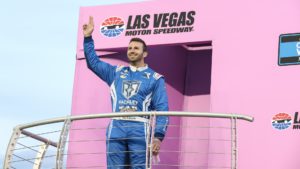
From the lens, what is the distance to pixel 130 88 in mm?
6180

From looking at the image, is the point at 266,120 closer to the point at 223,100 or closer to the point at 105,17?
the point at 223,100

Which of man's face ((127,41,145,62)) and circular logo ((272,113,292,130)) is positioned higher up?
man's face ((127,41,145,62))

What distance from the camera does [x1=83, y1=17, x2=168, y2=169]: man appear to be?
19.5 ft

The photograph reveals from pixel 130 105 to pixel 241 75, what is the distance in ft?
3.84

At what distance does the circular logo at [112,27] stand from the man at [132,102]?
1.03m

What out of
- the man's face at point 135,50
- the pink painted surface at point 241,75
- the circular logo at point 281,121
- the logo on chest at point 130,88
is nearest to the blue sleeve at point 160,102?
the logo on chest at point 130,88

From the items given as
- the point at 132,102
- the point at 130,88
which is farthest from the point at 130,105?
the point at 130,88

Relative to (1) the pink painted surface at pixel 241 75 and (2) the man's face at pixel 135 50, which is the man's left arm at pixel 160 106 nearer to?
(2) the man's face at pixel 135 50

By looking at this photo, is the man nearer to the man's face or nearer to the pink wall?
the man's face

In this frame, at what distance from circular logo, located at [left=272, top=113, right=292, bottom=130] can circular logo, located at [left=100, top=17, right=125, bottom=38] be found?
1.69 metres

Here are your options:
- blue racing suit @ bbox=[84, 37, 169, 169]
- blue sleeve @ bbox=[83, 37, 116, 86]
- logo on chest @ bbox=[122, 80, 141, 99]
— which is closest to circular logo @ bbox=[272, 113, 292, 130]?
blue racing suit @ bbox=[84, 37, 169, 169]

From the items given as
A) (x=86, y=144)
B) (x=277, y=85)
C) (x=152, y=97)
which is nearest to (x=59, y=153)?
(x=152, y=97)

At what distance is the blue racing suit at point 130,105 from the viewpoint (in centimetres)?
593

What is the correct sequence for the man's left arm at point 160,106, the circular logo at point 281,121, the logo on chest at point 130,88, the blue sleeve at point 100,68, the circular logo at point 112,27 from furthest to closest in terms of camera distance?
1. the circular logo at point 112,27
2. the circular logo at point 281,121
3. the blue sleeve at point 100,68
4. the logo on chest at point 130,88
5. the man's left arm at point 160,106
